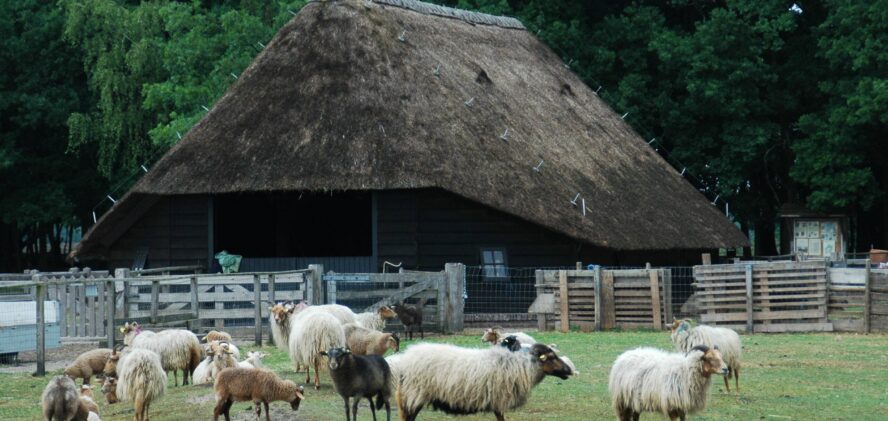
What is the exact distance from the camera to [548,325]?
2923cm

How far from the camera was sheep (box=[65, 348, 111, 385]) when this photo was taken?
1988 centimetres

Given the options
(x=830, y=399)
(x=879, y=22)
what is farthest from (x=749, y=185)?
(x=830, y=399)

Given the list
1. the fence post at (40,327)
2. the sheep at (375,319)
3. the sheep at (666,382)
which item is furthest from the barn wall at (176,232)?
the sheep at (666,382)

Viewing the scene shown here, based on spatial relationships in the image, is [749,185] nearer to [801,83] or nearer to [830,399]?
[801,83]

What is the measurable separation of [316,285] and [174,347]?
26.2ft

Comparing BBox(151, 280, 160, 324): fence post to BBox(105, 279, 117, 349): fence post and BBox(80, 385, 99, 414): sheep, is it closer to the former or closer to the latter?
BBox(105, 279, 117, 349): fence post

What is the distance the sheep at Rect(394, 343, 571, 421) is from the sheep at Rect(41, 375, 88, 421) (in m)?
3.53

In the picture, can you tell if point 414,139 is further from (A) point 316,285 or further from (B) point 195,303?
(B) point 195,303

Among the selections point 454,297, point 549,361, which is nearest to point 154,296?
point 454,297

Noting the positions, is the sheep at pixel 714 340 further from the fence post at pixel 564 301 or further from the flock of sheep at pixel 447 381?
the fence post at pixel 564 301

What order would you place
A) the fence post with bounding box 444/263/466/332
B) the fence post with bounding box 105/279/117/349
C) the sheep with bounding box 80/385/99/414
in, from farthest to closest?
the fence post with bounding box 444/263/466/332 < the fence post with bounding box 105/279/117/349 < the sheep with bounding box 80/385/99/414

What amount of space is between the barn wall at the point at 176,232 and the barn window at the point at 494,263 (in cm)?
685

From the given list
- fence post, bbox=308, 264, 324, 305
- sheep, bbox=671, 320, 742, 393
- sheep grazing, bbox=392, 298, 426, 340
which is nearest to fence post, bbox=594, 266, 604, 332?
sheep grazing, bbox=392, 298, 426, 340

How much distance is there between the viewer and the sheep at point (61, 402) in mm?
14617
